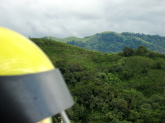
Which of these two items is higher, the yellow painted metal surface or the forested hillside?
the yellow painted metal surface

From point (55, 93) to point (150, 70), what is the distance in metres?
58.6

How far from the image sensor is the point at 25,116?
1.92 metres

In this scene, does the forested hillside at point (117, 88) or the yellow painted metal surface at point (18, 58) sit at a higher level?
the yellow painted metal surface at point (18, 58)

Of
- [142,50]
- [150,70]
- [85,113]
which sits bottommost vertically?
[85,113]

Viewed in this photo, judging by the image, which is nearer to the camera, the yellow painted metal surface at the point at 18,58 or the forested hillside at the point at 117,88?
the yellow painted metal surface at the point at 18,58

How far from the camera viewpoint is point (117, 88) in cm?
4681

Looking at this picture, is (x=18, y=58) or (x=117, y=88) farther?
(x=117, y=88)

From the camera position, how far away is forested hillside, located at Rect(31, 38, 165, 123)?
34250mm

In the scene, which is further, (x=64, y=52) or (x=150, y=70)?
(x=64, y=52)

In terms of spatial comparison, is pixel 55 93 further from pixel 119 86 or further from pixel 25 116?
pixel 119 86

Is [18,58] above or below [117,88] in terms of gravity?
above

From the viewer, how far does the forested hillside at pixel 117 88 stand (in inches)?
1348

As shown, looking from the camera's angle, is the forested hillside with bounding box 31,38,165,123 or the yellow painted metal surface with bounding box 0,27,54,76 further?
the forested hillside with bounding box 31,38,165,123

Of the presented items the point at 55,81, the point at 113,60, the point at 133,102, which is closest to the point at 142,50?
the point at 113,60
